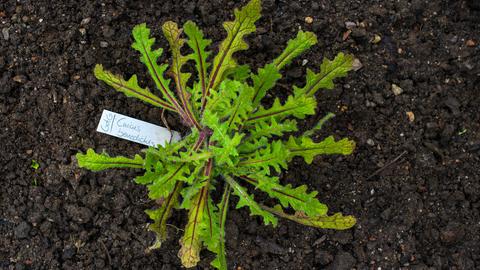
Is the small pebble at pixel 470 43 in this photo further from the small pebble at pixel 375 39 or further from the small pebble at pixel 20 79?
the small pebble at pixel 20 79

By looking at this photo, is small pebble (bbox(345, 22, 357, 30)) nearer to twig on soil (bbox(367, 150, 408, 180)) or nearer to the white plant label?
twig on soil (bbox(367, 150, 408, 180))

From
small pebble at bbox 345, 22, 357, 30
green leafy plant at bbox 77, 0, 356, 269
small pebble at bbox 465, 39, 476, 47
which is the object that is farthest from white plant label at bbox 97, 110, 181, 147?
small pebble at bbox 465, 39, 476, 47

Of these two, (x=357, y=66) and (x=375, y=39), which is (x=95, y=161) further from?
(x=375, y=39)

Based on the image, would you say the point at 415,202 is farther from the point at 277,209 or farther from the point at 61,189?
the point at 61,189

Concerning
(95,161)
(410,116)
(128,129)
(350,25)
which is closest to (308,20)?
(350,25)

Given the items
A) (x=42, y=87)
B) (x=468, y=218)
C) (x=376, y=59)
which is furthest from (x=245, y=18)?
(x=468, y=218)

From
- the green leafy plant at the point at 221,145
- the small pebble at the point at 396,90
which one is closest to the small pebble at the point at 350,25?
the small pebble at the point at 396,90

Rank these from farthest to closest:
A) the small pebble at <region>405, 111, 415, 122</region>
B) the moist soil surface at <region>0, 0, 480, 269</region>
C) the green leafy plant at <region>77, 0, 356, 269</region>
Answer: the small pebble at <region>405, 111, 415, 122</region>, the moist soil surface at <region>0, 0, 480, 269</region>, the green leafy plant at <region>77, 0, 356, 269</region>
